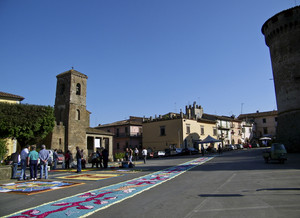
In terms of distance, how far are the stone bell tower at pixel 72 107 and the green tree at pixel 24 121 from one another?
6810mm

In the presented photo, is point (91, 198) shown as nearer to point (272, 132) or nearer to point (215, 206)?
point (215, 206)

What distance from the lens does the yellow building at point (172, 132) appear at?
140 feet

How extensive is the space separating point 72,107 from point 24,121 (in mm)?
9820

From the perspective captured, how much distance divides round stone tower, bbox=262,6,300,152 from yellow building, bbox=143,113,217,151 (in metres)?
15.7

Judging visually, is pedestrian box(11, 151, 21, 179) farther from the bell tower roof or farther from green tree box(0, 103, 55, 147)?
the bell tower roof

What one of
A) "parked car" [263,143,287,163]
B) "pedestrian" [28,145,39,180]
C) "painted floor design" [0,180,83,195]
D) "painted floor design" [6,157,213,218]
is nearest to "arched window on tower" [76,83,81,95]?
"pedestrian" [28,145,39,180]

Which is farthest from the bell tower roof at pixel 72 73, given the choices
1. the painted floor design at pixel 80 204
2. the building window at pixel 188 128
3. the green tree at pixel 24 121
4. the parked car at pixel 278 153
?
the painted floor design at pixel 80 204

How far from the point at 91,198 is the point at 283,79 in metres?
29.7

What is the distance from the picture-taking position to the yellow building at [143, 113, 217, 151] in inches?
1683

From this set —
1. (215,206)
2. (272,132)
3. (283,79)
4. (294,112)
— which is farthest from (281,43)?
(272,132)

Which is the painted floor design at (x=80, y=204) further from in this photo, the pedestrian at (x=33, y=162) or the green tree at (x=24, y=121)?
the green tree at (x=24, y=121)

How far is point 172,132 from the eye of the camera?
43.5m

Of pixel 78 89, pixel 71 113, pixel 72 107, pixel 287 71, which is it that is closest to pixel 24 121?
pixel 71 113

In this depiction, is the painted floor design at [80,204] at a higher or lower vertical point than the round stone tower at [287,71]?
lower
